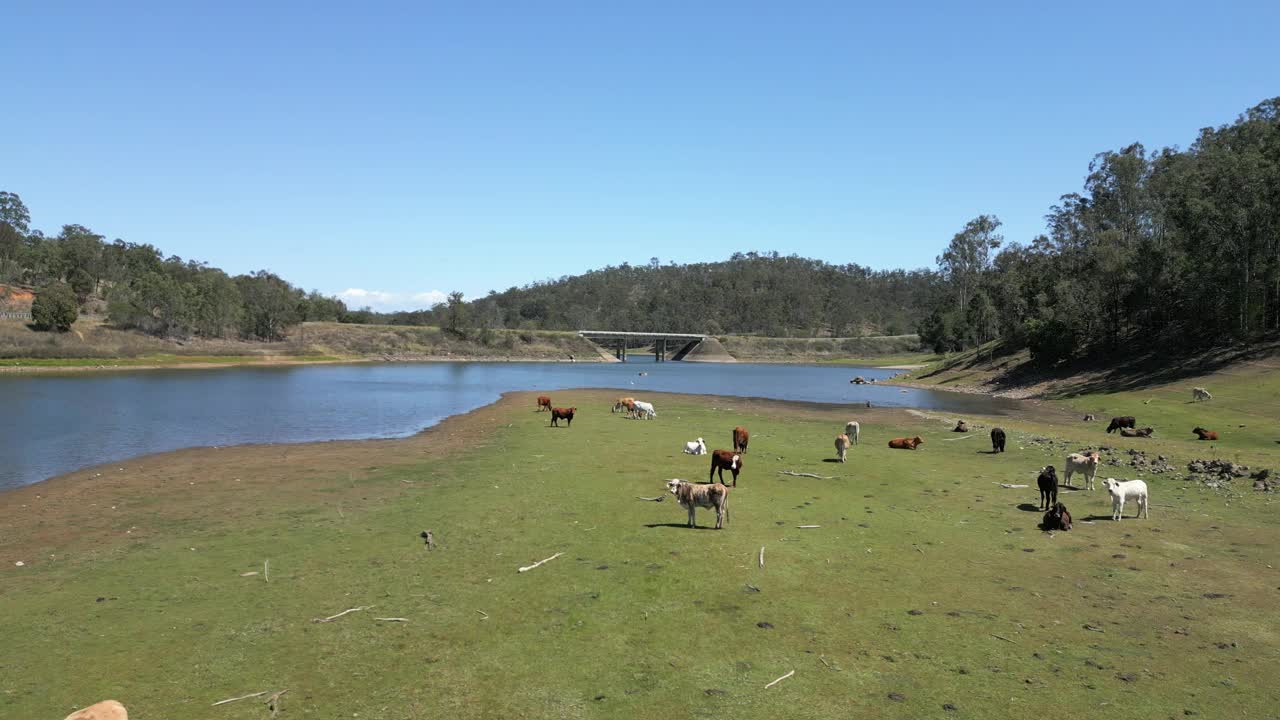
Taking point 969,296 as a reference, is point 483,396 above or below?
below

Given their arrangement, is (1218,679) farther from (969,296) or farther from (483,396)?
(969,296)

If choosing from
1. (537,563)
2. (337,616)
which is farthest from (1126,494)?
(337,616)

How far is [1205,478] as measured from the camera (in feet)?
73.9

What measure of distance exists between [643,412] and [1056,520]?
2821 cm

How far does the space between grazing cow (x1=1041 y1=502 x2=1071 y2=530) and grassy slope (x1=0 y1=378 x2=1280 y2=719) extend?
38 centimetres

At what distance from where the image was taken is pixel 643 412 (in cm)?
4325

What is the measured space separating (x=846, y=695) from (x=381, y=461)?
22940 millimetres

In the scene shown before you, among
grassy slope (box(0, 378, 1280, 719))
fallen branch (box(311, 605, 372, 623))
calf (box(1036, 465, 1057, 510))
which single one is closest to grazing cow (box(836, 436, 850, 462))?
grassy slope (box(0, 378, 1280, 719))

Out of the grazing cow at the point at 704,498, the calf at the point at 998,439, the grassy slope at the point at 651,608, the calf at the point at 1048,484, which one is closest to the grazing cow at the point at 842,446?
the grassy slope at the point at 651,608

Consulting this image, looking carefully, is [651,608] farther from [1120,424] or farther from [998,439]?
[1120,424]

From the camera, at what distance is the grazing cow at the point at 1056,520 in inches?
658

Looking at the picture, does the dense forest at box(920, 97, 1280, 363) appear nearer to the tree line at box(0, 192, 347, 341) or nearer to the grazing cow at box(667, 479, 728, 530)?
the grazing cow at box(667, 479, 728, 530)

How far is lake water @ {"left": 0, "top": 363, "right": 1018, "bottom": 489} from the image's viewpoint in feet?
112

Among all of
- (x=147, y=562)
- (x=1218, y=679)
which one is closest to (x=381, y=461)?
(x=147, y=562)
